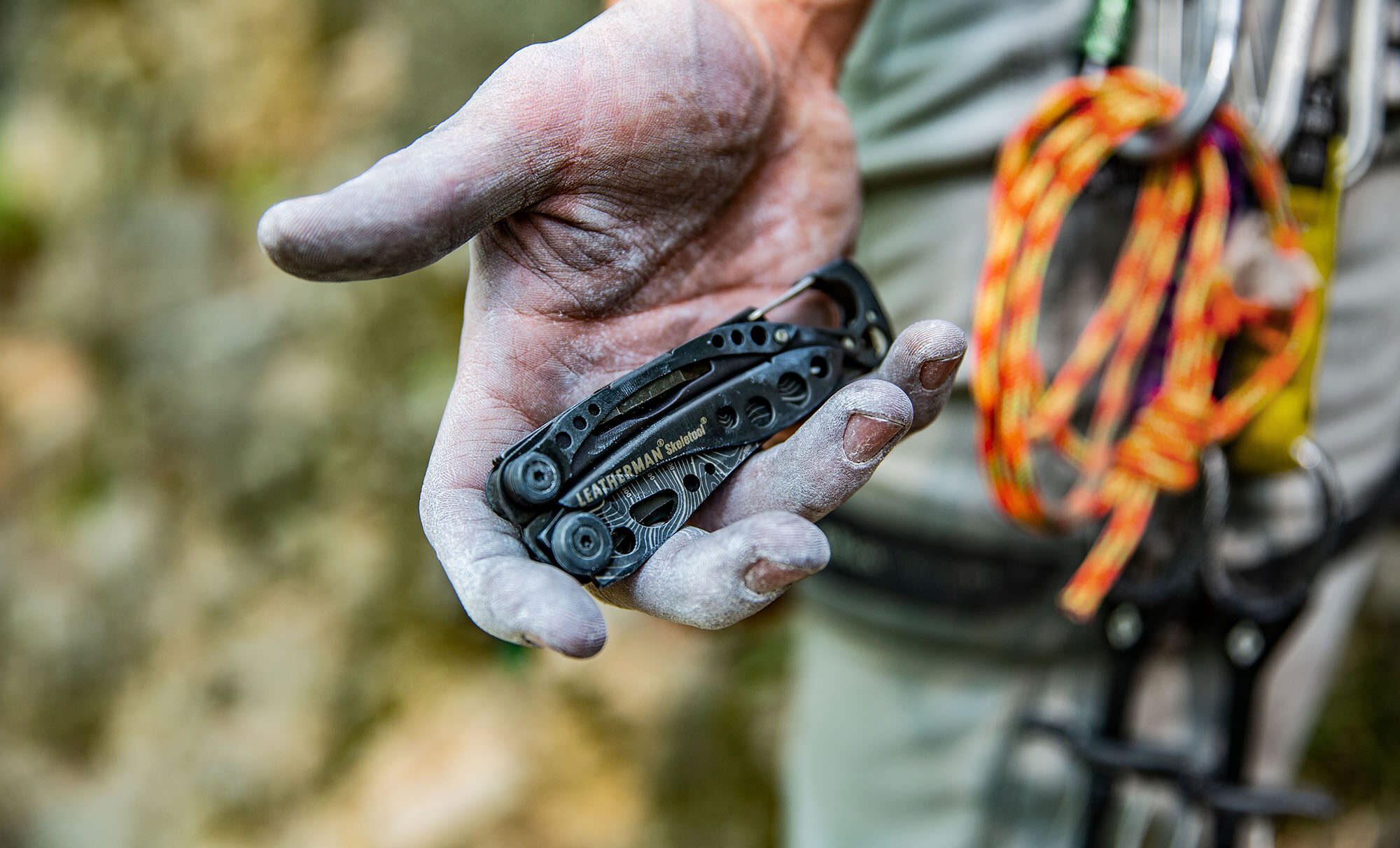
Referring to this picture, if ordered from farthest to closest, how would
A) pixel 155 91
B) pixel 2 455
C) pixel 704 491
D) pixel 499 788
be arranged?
pixel 2 455, pixel 155 91, pixel 499 788, pixel 704 491

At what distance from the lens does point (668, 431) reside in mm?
818

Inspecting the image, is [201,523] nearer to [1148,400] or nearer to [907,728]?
[907,728]

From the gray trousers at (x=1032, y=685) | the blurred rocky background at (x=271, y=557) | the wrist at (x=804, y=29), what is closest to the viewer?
the wrist at (x=804, y=29)

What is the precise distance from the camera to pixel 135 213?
244 cm

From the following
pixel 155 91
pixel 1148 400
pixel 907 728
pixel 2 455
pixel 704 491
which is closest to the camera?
pixel 704 491

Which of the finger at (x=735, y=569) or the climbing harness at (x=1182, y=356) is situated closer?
the finger at (x=735, y=569)

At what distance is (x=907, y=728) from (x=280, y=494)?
160cm

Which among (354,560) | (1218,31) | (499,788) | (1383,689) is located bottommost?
(1383,689)

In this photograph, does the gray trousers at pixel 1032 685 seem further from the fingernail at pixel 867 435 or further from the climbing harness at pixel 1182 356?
the fingernail at pixel 867 435

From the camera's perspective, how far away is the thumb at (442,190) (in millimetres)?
647

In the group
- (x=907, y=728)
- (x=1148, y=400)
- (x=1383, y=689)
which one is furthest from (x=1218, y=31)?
(x=1383, y=689)

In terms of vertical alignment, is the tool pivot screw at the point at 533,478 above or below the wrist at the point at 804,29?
below

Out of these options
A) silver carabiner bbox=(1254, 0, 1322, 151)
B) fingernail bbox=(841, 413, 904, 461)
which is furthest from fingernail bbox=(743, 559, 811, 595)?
silver carabiner bbox=(1254, 0, 1322, 151)

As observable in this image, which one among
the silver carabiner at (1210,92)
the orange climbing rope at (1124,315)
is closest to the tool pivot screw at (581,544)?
the orange climbing rope at (1124,315)
